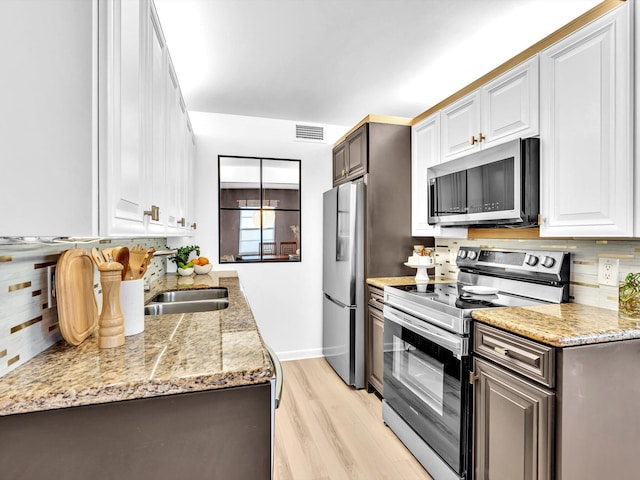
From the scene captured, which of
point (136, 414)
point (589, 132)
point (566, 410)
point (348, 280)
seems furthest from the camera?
point (348, 280)

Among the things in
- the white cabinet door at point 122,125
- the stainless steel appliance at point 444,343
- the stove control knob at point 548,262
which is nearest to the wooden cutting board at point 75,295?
the white cabinet door at point 122,125

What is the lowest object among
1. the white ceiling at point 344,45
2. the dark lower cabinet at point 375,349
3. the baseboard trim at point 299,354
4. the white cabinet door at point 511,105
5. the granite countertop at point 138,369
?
the baseboard trim at point 299,354

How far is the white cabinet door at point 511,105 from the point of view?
5.81 feet

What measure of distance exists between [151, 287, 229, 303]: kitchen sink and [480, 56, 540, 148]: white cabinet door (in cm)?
199

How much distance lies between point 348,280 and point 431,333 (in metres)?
1.15

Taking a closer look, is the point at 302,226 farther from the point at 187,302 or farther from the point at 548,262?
the point at 548,262

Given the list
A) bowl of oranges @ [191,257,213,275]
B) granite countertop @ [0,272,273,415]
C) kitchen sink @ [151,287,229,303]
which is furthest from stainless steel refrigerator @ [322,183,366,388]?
granite countertop @ [0,272,273,415]

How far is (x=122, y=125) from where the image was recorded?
979mm

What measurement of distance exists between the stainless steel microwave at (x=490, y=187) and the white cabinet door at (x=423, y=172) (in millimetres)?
140

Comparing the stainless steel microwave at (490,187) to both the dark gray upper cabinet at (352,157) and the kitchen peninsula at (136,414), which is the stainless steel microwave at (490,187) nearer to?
the dark gray upper cabinet at (352,157)

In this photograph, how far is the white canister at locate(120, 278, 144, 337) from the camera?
127 centimetres

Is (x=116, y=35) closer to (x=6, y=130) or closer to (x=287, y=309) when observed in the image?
(x=6, y=130)

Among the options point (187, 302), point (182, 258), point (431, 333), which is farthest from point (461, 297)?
point (182, 258)

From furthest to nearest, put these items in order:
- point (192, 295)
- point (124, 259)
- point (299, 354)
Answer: point (299, 354)
point (192, 295)
point (124, 259)
